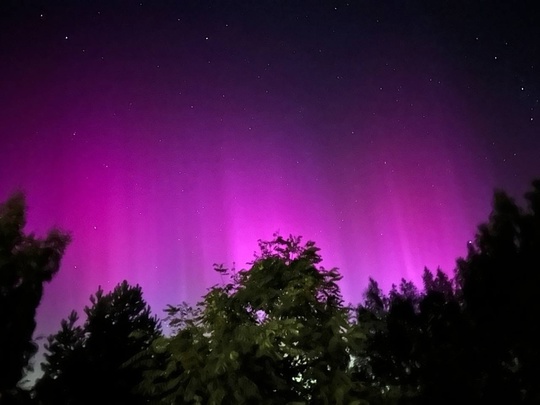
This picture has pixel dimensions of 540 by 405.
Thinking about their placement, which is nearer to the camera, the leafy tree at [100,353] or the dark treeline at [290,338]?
the dark treeline at [290,338]

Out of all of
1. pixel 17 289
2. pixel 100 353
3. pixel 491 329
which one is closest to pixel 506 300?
pixel 491 329

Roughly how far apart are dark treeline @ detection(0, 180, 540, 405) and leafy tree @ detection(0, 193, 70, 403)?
0.04 m

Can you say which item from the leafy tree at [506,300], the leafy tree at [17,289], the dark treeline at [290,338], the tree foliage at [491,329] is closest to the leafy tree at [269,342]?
the dark treeline at [290,338]

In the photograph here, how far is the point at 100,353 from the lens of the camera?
56.9 ft

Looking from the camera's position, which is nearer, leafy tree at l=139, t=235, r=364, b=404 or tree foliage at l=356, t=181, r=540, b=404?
leafy tree at l=139, t=235, r=364, b=404

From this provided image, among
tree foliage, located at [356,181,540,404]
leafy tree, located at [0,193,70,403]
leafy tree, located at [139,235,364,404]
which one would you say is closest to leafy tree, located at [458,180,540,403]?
tree foliage, located at [356,181,540,404]

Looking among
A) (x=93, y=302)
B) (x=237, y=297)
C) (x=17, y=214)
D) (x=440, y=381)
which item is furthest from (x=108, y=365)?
(x=440, y=381)

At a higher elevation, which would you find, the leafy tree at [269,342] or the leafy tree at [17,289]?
the leafy tree at [17,289]

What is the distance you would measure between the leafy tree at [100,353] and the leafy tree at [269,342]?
210 inches

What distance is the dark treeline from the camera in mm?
10422

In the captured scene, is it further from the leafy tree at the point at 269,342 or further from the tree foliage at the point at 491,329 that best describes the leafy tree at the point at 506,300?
the leafy tree at the point at 269,342

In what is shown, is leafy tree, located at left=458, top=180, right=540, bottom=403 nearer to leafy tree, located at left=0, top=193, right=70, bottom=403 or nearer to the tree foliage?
the tree foliage

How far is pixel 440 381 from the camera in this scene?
19.3 metres

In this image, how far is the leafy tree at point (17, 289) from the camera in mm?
15836
